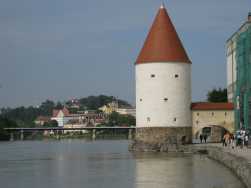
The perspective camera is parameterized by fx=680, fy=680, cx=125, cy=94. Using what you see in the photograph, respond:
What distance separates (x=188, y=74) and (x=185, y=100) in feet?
5.23

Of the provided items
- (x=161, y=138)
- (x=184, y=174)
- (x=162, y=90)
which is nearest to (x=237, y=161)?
(x=184, y=174)

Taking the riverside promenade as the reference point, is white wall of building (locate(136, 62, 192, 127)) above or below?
above

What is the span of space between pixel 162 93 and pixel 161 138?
2.67 m

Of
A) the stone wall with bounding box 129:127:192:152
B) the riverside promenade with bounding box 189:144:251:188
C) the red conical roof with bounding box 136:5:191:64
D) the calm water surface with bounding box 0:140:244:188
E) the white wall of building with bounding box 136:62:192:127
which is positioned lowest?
the calm water surface with bounding box 0:140:244:188

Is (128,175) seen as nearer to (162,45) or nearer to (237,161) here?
(237,161)

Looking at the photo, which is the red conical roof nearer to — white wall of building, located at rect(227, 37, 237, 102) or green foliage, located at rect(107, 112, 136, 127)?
white wall of building, located at rect(227, 37, 237, 102)

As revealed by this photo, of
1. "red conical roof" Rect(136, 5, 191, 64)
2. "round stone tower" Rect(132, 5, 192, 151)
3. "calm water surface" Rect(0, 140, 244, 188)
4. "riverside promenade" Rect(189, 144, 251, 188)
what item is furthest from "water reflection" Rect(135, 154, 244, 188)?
"red conical roof" Rect(136, 5, 191, 64)

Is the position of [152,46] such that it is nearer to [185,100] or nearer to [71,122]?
[185,100]

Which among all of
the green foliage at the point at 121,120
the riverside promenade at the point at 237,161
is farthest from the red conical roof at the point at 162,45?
the green foliage at the point at 121,120

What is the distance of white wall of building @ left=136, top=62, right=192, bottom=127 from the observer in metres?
40.4

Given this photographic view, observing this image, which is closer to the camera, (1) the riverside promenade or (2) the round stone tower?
(1) the riverside promenade

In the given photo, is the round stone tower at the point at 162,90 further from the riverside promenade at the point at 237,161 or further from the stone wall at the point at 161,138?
the riverside promenade at the point at 237,161

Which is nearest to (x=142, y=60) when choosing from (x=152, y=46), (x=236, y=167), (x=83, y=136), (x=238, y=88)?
(x=152, y=46)

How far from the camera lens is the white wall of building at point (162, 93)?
1590 inches
